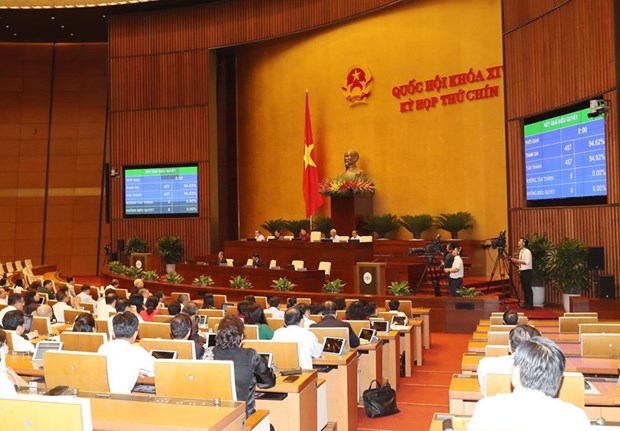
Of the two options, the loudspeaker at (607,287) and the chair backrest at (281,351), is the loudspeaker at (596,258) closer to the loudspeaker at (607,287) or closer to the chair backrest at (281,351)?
the loudspeaker at (607,287)

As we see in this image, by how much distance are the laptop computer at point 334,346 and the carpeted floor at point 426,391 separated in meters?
0.72

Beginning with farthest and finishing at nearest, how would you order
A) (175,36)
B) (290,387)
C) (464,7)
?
(175,36) < (464,7) < (290,387)

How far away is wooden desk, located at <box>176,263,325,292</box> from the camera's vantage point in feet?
40.9

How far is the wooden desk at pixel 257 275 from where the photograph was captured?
1246cm

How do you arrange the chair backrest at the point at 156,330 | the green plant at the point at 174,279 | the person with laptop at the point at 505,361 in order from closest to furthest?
the person with laptop at the point at 505,361 < the chair backrest at the point at 156,330 < the green plant at the point at 174,279

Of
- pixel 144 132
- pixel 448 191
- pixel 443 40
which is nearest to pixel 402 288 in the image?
pixel 448 191

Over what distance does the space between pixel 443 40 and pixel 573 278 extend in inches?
292

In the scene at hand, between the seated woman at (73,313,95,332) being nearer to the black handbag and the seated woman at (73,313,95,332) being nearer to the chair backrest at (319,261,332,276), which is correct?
the black handbag

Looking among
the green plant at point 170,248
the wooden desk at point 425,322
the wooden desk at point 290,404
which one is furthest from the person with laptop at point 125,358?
the green plant at point 170,248

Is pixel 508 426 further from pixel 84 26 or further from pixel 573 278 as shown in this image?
pixel 84 26

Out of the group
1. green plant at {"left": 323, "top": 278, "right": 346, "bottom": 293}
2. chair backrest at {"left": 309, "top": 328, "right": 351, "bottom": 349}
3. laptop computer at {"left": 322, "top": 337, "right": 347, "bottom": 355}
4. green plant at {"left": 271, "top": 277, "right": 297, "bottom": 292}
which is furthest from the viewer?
green plant at {"left": 271, "top": 277, "right": 297, "bottom": 292}

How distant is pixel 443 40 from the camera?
15602 millimetres

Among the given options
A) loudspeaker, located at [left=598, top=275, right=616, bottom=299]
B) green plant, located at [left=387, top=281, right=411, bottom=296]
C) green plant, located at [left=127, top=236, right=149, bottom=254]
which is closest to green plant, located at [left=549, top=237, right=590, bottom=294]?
loudspeaker, located at [left=598, top=275, right=616, bottom=299]

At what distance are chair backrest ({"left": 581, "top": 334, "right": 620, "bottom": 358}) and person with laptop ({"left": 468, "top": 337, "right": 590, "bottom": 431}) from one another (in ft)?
8.67
